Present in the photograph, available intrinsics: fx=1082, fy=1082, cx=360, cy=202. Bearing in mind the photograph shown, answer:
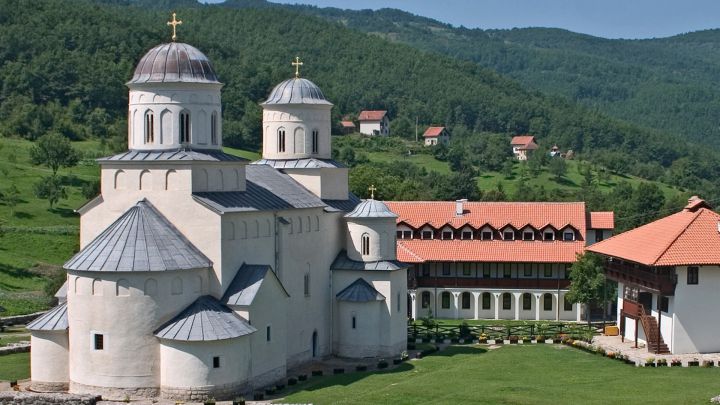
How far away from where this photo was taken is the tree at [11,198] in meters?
74.6

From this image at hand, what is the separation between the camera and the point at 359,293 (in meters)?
45.5

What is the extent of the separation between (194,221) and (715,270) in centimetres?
2223

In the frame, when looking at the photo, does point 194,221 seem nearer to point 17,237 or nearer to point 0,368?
point 0,368

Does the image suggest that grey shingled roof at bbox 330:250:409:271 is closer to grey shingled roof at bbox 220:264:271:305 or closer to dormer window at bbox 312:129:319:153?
dormer window at bbox 312:129:319:153

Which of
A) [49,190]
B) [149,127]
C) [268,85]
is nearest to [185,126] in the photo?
[149,127]

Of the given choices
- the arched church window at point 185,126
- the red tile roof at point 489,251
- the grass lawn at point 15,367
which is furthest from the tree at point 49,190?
the arched church window at point 185,126

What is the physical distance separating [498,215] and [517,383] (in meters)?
25.6

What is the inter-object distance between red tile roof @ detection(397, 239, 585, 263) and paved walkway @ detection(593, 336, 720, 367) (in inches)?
418

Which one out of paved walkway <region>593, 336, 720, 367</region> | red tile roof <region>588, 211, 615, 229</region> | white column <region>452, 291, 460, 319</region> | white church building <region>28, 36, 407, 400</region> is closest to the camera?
white church building <region>28, 36, 407, 400</region>

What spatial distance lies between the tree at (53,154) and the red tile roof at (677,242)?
154ft

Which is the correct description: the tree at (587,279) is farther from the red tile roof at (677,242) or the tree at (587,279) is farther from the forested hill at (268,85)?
the forested hill at (268,85)

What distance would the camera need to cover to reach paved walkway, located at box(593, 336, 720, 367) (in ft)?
141

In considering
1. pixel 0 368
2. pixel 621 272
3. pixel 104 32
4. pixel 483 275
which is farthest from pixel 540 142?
pixel 0 368

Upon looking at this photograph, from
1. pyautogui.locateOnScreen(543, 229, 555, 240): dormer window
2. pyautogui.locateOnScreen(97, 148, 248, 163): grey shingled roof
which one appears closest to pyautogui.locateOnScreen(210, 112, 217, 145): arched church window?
pyautogui.locateOnScreen(97, 148, 248, 163): grey shingled roof
